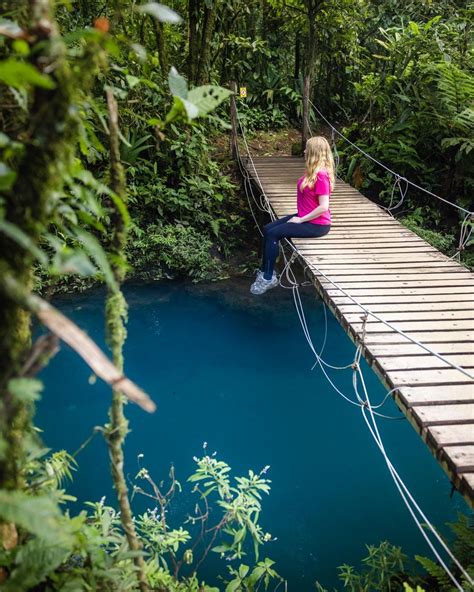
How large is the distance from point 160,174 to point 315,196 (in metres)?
3.21

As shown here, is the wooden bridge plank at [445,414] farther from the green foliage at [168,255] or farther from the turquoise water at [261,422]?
the green foliage at [168,255]

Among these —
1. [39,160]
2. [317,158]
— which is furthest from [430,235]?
[39,160]

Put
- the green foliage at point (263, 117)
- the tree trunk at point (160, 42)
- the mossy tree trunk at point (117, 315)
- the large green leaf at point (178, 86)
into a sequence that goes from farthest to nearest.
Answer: the green foliage at point (263, 117)
the tree trunk at point (160, 42)
the mossy tree trunk at point (117, 315)
the large green leaf at point (178, 86)

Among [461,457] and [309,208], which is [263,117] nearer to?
[309,208]

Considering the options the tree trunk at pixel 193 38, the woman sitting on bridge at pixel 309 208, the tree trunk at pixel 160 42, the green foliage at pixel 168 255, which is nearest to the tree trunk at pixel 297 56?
the tree trunk at pixel 193 38

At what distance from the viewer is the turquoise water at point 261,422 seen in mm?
3131

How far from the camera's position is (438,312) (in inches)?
122

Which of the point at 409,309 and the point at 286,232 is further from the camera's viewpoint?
the point at 286,232

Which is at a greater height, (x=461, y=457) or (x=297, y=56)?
(x=297, y=56)

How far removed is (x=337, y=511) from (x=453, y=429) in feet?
5.00

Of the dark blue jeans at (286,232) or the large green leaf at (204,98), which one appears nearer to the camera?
the large green leaf at (204,98)

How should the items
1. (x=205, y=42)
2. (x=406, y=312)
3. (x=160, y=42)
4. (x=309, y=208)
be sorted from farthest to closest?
(x=205, y=42), (x=160, y=42), (x=309, y=208), (x=406, y=312)

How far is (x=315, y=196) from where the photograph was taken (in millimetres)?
3904

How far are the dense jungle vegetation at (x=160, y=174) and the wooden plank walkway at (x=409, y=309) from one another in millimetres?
650
